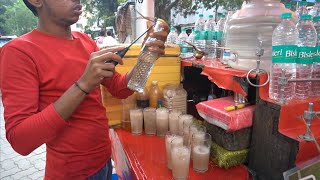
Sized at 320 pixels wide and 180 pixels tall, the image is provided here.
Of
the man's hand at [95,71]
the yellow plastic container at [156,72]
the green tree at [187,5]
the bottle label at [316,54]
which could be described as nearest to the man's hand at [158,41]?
the man's hand at [95,71]

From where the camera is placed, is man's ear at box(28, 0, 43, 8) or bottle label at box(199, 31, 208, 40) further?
bottle label at box(199, 31, 208, 40)

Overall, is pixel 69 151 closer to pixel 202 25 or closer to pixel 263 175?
Answer: pixel 263 175

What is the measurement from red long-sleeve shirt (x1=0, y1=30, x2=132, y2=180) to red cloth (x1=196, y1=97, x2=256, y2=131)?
633 millimetres

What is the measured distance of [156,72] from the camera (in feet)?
7.04

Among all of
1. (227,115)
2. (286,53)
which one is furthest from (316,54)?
(227,115)

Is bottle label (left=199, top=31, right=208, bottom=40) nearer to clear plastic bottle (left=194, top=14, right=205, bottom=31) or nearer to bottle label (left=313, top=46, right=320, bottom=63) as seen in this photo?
clear plastic bottle (left=194, top=14, right=205, bottom=31)

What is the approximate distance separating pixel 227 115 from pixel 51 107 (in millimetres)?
918

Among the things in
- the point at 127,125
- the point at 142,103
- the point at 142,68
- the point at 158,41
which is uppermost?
the point at 158,41

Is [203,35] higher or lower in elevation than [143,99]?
higher

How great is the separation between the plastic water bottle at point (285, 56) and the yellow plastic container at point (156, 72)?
1.02 meters

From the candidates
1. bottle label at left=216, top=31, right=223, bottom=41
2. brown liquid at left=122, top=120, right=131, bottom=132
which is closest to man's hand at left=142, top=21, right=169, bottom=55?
brown liquid at left=122, top=120, right=131, bottom=132

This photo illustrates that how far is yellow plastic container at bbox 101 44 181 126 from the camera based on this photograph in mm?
2020

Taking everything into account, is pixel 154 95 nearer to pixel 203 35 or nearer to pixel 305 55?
pixel 203 35

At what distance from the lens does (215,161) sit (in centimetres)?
144
